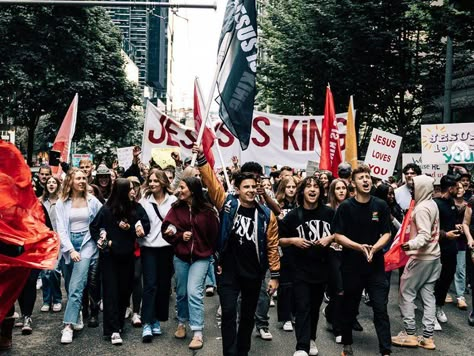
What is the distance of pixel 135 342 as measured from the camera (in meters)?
6.66

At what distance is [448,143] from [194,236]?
5707 millimetres

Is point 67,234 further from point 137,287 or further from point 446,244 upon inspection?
point 446,244

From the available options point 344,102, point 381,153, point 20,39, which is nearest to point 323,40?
point 344,102

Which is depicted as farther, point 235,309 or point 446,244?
point 446,244

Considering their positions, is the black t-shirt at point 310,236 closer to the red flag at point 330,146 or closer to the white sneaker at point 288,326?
the white sneaker at point 288,326

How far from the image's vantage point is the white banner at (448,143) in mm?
10398

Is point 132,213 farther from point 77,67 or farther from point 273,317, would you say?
point 77,67

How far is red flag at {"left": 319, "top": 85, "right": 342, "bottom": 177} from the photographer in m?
10.4

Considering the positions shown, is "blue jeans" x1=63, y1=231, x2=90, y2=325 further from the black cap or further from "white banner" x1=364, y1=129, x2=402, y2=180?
"white banner" x1=364, y1=129, x2=402, y2=180

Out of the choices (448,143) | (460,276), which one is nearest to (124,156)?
(448,143)

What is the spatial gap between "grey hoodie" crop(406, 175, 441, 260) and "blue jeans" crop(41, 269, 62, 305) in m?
4.37

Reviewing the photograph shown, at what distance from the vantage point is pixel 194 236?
21.2 ft

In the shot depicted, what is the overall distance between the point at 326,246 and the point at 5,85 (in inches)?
971

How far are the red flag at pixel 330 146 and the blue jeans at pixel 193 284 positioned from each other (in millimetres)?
4385
